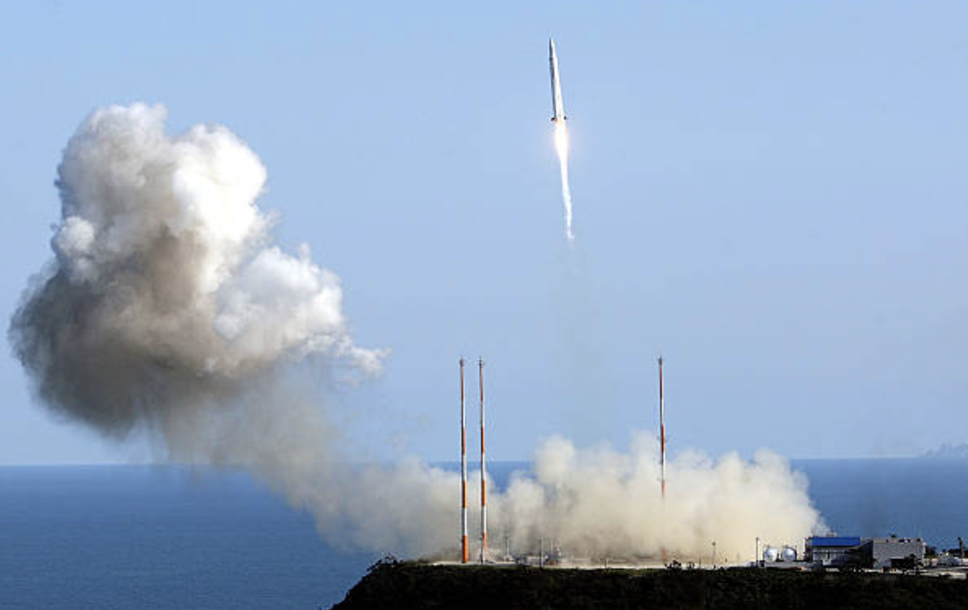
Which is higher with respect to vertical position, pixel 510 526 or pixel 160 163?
pixel 160 163

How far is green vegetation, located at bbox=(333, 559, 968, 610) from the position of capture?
80.4 metres

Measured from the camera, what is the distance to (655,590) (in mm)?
81875

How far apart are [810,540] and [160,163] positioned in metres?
39.2

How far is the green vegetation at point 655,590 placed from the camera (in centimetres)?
8038

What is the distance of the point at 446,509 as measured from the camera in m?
107

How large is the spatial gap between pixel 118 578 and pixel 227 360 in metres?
92.8

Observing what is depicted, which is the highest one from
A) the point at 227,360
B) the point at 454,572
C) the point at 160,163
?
the point at 160,163

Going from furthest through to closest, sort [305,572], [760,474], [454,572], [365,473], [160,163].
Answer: [305,572] < [760,474] < [365,473] < [160,163] < [454,572]

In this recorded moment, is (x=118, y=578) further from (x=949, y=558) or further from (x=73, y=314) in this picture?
(x=949, y=558)

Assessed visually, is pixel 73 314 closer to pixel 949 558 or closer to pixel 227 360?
pixel 227 360

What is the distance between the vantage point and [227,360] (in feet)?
313

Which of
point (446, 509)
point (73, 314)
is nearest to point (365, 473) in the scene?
point (446, 509)

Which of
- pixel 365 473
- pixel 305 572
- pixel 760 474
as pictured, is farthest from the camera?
pixel 305 572

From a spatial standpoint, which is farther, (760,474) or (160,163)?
(760,474)
